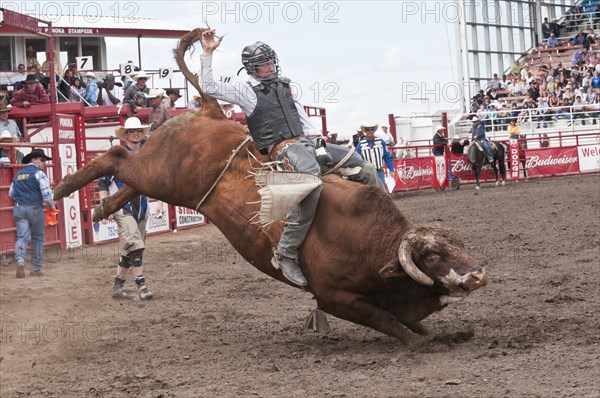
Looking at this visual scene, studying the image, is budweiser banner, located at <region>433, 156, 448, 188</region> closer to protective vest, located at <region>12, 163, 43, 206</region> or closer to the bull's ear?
protective vest, located at <region>12, 163, 43, 206</region>

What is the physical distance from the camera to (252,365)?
226 inches

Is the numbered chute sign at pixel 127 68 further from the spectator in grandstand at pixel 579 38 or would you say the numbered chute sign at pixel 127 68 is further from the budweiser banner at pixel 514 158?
the spectator in grandstand at pixel 579 38

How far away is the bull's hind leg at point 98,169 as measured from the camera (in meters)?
7.26

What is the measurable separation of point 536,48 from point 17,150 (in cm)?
2893

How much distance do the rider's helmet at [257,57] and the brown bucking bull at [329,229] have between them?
57 centimetres

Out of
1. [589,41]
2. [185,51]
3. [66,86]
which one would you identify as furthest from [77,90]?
[589,41]

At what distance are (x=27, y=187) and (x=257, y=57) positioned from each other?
18.7ft

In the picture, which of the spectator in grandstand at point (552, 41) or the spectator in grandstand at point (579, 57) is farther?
the spectator in grandstand at point (552, 41)

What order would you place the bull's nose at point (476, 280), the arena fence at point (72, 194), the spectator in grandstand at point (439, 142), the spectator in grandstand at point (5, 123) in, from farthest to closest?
the spectator in grandstand at point (439, 142) < the spectator in grandstand at point (5, 123) < the arena fence at point (72, 194) < the bull's nose at point (476, 280)

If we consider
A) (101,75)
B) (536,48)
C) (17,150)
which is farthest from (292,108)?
(536,48)

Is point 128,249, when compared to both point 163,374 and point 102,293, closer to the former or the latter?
point 102,293

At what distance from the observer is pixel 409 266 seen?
5.27 metres

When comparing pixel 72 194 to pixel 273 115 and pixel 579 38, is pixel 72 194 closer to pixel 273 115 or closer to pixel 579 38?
pixel 273 115

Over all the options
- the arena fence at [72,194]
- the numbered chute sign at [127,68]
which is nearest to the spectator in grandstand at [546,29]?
the numbered chute sign at [127,68]
